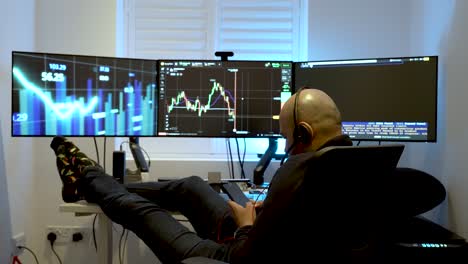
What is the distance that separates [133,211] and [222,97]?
3.14 ft

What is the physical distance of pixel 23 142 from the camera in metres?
2.53

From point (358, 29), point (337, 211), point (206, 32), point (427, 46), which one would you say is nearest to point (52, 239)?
point (206, 32)

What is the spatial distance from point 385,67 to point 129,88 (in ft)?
4.49

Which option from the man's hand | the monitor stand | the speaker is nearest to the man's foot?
the speaker

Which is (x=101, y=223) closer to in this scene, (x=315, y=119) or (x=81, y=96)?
(x=81, y=96)

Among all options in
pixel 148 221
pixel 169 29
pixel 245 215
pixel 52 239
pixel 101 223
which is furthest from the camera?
pixel 169 29

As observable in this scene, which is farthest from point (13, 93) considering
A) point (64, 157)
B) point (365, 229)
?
point (365, 229)

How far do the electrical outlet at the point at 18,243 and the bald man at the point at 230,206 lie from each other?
742 millimetres

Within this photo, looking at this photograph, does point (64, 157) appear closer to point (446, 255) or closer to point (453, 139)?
point (446, 255)

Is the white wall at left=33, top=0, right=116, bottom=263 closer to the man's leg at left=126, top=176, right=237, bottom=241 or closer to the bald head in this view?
the man's leg at left=126, top=176, right=237, bottom=241

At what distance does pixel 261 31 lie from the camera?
2.89m

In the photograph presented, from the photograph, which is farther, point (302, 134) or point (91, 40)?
point (91, 40)

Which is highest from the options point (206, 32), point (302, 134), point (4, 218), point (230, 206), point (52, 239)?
point (206, 32)

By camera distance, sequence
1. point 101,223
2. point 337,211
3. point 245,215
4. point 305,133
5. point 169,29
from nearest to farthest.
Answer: point 337,211, point 305,133, point 245,215, point 101,223, point 169,29
